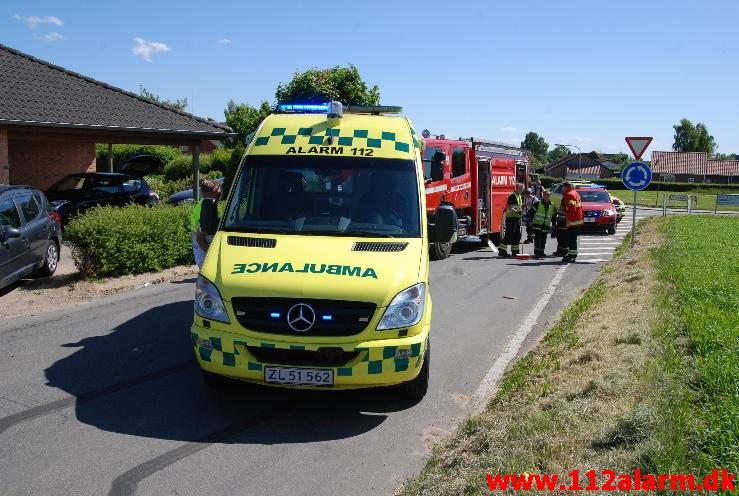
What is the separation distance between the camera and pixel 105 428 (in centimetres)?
547

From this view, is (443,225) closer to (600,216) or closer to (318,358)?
(318,358)

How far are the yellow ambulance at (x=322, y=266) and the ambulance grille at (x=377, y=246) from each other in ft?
0.06

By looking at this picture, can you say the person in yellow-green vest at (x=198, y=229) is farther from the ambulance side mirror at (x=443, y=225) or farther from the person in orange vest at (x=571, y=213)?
the person in orange vest at (x=571, y=213)

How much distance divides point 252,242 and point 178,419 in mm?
1586

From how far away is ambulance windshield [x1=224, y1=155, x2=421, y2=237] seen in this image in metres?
6.53

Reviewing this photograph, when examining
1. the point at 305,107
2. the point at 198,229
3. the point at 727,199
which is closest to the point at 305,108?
the point at 305,107

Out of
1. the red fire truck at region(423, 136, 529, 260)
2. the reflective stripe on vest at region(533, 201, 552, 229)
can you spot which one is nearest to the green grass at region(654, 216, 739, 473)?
the reflective stripe on vest at region(533, 201, 552, 229)

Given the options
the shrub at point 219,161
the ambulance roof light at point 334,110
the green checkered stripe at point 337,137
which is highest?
the shrub at point 219,161

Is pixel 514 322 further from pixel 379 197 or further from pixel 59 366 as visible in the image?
pixel 59 366

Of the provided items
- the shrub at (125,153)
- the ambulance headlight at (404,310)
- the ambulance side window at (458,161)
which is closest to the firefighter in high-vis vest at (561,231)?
the ambulance side window at (458,161)

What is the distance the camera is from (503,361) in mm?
7777

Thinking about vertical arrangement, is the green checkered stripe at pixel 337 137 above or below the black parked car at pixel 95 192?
above

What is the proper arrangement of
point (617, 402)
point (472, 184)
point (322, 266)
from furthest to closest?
1. point (472, 184)
2. point (322, 266)
3. point (617, 402)

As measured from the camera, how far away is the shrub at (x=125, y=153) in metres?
36.5
